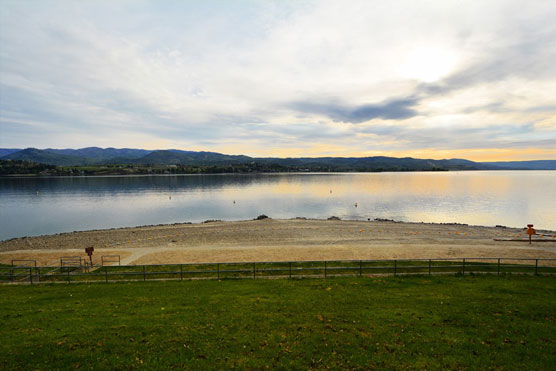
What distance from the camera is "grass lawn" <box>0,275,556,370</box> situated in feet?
32.1

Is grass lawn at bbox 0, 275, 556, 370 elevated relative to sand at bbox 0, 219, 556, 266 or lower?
elevated

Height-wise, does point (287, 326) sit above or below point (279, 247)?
above

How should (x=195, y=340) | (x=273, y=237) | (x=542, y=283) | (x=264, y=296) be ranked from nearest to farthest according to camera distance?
(x=195, y=340), (x=264, y=296), (x=542, y=283), (x=273, y=237)

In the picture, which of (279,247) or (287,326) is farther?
(279,247)

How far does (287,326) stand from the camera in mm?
12344

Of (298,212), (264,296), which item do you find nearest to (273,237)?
(264,296)

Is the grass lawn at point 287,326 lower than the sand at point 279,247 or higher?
higher

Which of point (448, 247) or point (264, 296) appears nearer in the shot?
point (264, 296)

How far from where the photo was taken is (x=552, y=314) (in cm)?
1301

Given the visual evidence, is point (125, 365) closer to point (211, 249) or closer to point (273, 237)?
point (211, 249)

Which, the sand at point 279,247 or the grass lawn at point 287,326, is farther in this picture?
the sand at point 279,247

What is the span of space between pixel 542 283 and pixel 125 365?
23.4 m

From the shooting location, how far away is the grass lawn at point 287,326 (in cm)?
980

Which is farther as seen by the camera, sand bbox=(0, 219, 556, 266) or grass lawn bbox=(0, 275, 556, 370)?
sand bbox=(0, 219, 556, 266)
